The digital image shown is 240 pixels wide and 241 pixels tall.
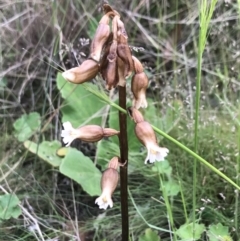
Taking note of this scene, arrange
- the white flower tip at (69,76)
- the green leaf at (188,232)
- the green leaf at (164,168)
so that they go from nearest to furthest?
the white flower tip at (69,76)
the green leaf at (188,232)
the green leaf at (164,168)

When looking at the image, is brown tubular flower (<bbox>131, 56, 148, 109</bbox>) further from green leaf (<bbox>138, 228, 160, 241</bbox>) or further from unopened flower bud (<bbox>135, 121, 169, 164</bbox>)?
green leaf (<bbox>138, 228, 160, 241</bbox>)

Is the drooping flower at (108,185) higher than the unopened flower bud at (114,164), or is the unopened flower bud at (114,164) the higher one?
the unopened flower bud at (114,164)

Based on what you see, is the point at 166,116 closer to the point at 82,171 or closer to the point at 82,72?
the point at 82,171

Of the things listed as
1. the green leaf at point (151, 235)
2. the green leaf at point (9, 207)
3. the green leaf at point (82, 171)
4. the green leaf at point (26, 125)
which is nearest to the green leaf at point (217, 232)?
the green leaf at point (151, 235)

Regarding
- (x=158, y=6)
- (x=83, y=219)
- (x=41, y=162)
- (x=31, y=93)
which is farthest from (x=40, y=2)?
(x=83, y=219)

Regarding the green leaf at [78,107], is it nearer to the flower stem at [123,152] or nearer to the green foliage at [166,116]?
the green foliage at [166,116]

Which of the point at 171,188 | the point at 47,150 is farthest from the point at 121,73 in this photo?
the point at 47,150

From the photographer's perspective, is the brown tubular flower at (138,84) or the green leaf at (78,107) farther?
the green leaf at (78,107)
